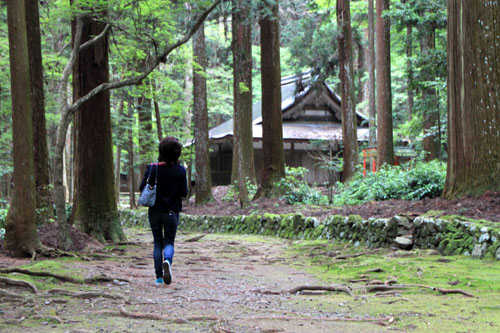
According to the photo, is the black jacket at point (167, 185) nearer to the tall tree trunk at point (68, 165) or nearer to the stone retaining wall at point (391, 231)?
the stone retaining wall at point (391, 231)

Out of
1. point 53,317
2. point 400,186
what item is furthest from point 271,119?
point 53,317

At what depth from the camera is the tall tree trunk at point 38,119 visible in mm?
9266

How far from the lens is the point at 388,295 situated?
5168 millimetres

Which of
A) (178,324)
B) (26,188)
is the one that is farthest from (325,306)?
(26,188)

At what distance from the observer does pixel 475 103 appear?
28.7 feet

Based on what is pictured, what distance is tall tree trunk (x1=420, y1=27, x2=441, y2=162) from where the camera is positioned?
1797cm

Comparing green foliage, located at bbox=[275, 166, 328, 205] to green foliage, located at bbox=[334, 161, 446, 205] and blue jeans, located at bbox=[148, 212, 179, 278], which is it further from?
blue jeans, located at bbox=[148, 212, 179, 278]

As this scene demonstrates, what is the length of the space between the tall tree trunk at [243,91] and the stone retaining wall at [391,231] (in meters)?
2.37

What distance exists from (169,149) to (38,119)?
4.88 meters

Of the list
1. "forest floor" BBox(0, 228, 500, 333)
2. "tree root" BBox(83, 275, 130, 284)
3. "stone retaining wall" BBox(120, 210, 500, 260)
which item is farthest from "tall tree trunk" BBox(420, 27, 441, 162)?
"tree root" BBox(83, 275, 130, 284)

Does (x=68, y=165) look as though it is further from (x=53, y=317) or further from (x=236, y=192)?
(x=53, y=317)

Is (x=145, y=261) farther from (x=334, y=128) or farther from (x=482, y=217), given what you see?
(x=334, y=128)

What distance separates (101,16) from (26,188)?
4380mm

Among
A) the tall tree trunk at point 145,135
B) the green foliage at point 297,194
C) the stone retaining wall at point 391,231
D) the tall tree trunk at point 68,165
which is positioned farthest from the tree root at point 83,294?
the tall tree trunk at point 68,165
